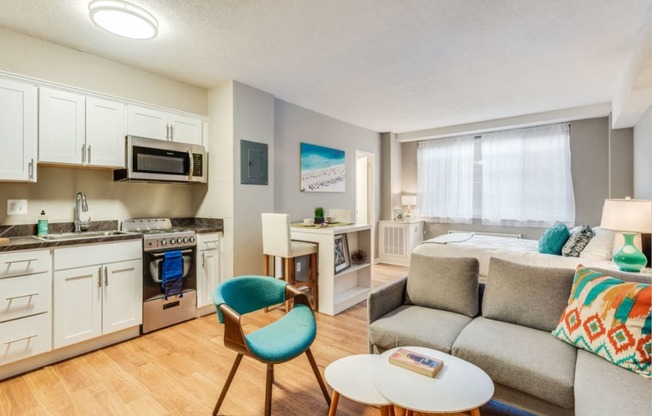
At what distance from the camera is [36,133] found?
2482 millimetres

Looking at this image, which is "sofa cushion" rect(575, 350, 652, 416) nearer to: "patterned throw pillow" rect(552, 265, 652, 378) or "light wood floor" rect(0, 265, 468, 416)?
"patterned throw pillow" rect(552, 265, 652, 378)

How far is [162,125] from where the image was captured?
3.27 meters

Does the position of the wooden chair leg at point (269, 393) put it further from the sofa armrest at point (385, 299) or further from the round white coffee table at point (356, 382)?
the sofa armrest at point (385, 299)

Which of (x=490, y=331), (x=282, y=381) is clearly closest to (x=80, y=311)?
(x=282, y=381)

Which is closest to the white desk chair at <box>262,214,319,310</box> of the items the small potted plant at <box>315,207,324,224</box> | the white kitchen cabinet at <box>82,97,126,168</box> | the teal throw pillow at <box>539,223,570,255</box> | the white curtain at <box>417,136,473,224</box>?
the small potted plant at <box>315,207,324,224</box>

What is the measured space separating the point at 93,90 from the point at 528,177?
5894 millimetres

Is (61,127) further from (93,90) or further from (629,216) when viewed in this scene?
(629,216)

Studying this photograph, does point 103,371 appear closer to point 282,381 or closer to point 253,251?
point 282,381

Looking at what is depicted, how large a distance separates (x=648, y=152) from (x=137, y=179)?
5245 mm

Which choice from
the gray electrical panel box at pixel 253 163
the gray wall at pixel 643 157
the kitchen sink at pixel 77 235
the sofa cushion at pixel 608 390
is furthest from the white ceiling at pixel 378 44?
the sofa cushion at pixel 608 390

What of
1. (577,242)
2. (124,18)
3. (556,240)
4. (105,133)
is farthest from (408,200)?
(124,18)

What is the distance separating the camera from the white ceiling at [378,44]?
2.19 meters

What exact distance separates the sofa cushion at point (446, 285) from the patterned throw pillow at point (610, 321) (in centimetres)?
52

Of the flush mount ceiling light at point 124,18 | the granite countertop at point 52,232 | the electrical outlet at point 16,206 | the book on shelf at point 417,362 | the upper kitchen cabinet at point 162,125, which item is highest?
the flush mount ceiling light at point 124,18
